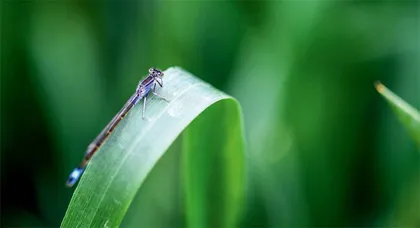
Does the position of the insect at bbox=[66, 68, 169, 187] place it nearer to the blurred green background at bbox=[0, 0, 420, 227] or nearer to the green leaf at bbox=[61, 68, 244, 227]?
the green leaf at bbox=[61, 68, 244, 227]

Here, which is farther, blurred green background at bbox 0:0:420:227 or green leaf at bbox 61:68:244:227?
blurred green background at bbox 0:0:420:227

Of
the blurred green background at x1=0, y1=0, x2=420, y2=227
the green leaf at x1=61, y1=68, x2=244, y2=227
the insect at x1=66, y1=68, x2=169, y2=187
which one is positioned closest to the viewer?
the green leaf at x1=61, y1=68, x2=244, y2=227

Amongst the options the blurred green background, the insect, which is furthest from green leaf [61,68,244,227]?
the blurred green background

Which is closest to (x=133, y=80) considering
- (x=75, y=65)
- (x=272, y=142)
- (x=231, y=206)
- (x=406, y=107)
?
(x=75, y=65)

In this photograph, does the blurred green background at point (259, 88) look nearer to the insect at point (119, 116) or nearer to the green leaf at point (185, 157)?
the green leaf at point (185, 157)

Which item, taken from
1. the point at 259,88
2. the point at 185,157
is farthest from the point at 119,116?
the point at 259,88

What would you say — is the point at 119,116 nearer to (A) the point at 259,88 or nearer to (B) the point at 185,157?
(B) the point at 185,157

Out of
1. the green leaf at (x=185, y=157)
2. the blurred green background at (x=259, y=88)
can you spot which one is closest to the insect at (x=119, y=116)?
the green leaf at (x=185, y=157)
